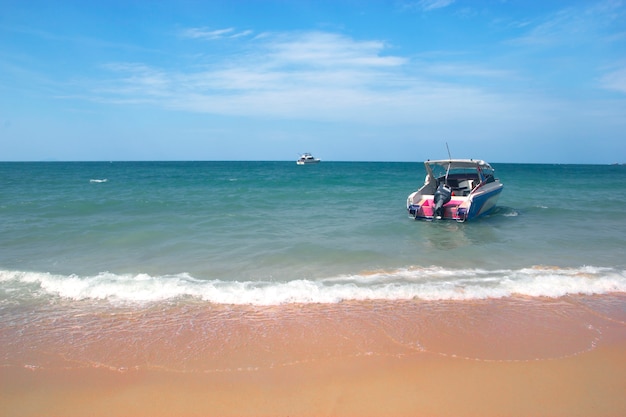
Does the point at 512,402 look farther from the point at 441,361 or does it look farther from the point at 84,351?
the point at 84,351

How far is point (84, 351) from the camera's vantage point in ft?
16.4

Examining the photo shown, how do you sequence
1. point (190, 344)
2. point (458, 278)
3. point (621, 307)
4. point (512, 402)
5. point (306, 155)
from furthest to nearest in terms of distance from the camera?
point (306, 155), point (458, 278), point (621, 307), point (190, 344), point (512, 402)

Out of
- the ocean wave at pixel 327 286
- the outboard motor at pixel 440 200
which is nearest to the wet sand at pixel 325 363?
the ocean wave at pixel 327 286

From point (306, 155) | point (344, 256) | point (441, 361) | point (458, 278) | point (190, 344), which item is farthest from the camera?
point (306, 155)

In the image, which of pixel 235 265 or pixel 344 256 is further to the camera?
pixel 344 256

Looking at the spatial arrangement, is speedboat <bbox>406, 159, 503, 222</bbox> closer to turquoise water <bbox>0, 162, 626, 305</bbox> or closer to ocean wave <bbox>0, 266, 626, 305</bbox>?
turquoise water <bbox>0, 162, 626, 305</bbox>

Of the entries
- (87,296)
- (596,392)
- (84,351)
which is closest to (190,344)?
(84,351)

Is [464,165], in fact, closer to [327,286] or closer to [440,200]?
[440,200]

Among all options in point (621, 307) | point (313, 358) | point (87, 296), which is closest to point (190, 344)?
point (313, 358)

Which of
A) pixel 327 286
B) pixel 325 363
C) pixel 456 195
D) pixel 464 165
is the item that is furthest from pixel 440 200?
pixel 325 363

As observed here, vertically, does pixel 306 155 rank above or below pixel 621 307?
above

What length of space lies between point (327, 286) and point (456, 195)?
11593mm

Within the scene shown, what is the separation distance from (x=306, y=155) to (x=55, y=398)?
90.1 meters

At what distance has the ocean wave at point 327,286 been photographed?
6941 mm
